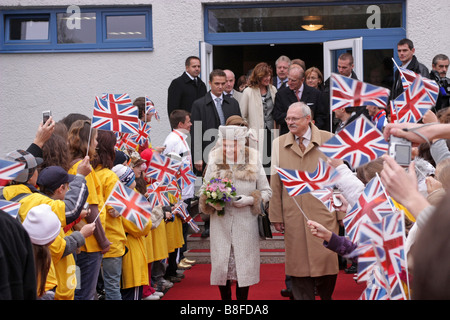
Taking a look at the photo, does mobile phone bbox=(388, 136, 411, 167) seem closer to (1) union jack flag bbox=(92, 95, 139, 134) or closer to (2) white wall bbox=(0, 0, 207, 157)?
(1) union jack flag bbox=(92, 95, 139, 134)

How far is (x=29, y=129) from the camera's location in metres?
12.9

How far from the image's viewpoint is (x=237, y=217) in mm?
6762

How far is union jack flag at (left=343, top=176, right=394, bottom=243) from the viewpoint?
3973mm

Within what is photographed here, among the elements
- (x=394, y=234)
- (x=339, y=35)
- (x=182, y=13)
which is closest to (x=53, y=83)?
(x=182, y=13)

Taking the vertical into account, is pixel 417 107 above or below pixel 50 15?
below

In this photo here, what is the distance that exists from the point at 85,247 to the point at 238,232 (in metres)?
1.72

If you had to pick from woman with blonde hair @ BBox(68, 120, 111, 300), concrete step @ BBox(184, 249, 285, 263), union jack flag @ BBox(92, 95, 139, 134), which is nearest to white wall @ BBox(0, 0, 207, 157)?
concrete step @ BBox(184, 249, 285, 263)

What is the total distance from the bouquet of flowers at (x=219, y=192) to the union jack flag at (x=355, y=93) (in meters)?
2.53

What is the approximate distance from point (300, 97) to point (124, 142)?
3.73m

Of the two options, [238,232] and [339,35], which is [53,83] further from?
[238,232]

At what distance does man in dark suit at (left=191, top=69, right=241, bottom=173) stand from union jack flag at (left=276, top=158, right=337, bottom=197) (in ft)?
16.0

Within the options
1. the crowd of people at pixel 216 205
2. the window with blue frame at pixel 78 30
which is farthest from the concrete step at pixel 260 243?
the window with blue frame at pixel 78 30

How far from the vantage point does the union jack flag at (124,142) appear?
283 inches

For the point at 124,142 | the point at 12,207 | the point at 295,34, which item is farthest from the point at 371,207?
the point at 295,34
